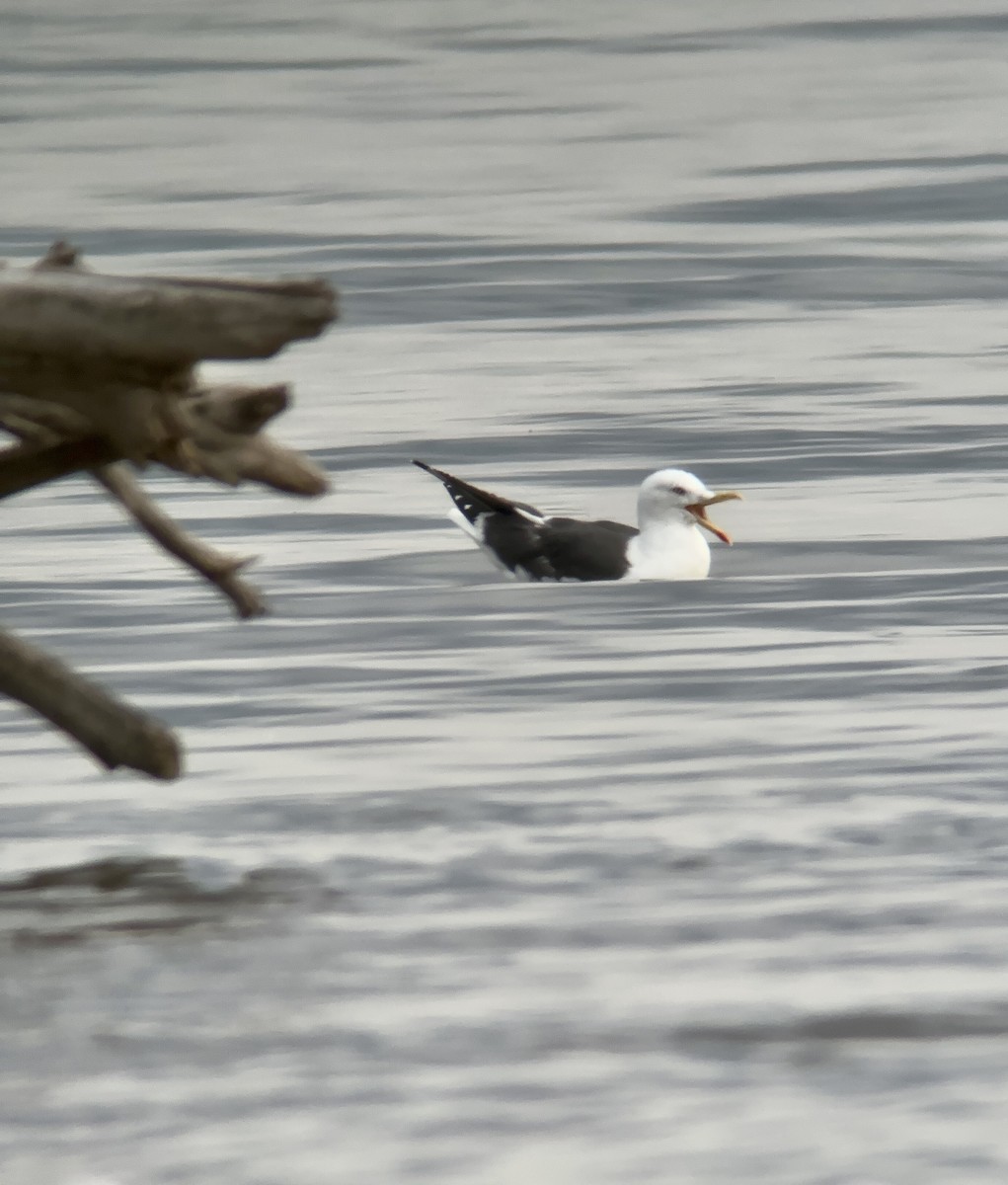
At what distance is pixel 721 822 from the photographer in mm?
7934

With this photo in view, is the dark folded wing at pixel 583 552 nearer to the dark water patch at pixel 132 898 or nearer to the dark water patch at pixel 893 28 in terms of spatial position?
the dark water patch at pixel 132 898

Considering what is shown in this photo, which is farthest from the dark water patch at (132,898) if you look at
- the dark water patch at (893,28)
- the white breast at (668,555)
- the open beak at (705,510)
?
the dark water patch at (893,28)

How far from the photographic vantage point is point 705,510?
14680 millimetres

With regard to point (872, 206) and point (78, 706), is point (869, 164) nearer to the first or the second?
point (872, 206)

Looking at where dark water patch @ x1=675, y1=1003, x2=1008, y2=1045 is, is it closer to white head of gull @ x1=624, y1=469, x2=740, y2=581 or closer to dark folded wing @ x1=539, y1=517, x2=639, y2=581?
white head of gull @ x1=624, y1=469, x2=740, y2=581

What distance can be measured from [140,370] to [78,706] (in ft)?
4.58

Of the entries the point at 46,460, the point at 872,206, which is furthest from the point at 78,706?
Result: the point at 872,206

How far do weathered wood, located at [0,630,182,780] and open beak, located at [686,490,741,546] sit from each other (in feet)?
22.6

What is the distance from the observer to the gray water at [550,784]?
5832 mm

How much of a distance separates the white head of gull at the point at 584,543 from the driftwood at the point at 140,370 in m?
6.24

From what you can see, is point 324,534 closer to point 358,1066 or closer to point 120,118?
point 358,1066

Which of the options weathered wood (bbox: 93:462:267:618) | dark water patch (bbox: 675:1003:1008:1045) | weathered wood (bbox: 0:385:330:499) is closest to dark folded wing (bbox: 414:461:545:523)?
weathered wood (bbox: 93:462:267:618)

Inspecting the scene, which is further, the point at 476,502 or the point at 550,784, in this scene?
the point at 476,502

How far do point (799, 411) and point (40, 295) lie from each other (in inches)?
500
